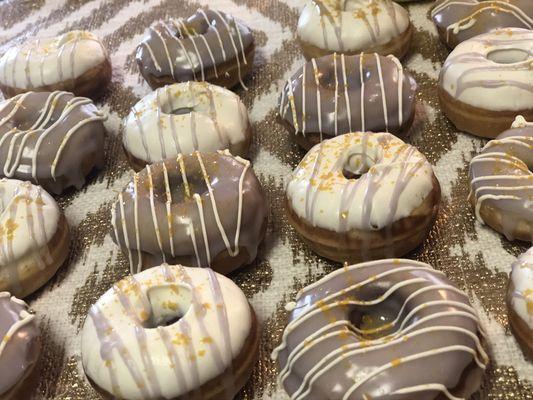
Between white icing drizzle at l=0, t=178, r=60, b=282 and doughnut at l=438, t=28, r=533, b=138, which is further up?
white icing drizzle at l=0, t=178, r=60, b=282

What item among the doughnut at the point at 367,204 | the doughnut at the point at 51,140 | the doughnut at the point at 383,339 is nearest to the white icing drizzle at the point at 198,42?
the doughnut at the point at 51,140

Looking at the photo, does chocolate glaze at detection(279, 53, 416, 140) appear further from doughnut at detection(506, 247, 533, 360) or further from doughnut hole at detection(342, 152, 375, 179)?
doughnut at detection(506, 247, 533, 360)

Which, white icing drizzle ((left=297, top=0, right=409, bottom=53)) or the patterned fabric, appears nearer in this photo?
the patterned fabric

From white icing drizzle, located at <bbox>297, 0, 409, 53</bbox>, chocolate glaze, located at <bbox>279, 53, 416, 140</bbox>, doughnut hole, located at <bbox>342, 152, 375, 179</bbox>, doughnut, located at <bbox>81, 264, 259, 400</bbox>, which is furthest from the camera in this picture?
white icing drizzle, located at <bbox>297, 0, 409, 53</bbox>

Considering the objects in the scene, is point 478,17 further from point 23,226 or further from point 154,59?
point 23,226

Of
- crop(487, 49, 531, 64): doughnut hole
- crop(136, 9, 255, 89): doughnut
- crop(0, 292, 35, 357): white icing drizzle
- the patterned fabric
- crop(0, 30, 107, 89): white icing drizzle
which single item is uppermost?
crop(0, 30, 107, 89): white icing drizzle

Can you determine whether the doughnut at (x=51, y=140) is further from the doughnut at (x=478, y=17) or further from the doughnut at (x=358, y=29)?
the doughnut at (x=478, y=17)

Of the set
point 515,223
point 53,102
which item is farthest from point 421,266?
point 53,102

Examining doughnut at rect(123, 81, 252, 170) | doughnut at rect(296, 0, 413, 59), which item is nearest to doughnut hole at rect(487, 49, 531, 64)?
doughnut at rect(296, 0, 413, 59)

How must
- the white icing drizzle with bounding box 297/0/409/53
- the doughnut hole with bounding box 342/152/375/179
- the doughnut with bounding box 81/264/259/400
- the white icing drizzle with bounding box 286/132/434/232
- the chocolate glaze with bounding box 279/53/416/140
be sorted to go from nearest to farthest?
1. the doughnut with bounding box 81/264/259/400
2. the white icing drizzle with bounding box 286/132/434/232
3. the doughnut hole with bounding box 342/152/375/179
4. the chocolate glaze with bounding box 279/53/416/140
5. the white icing drizzle with bounding box 297/0/409/53
